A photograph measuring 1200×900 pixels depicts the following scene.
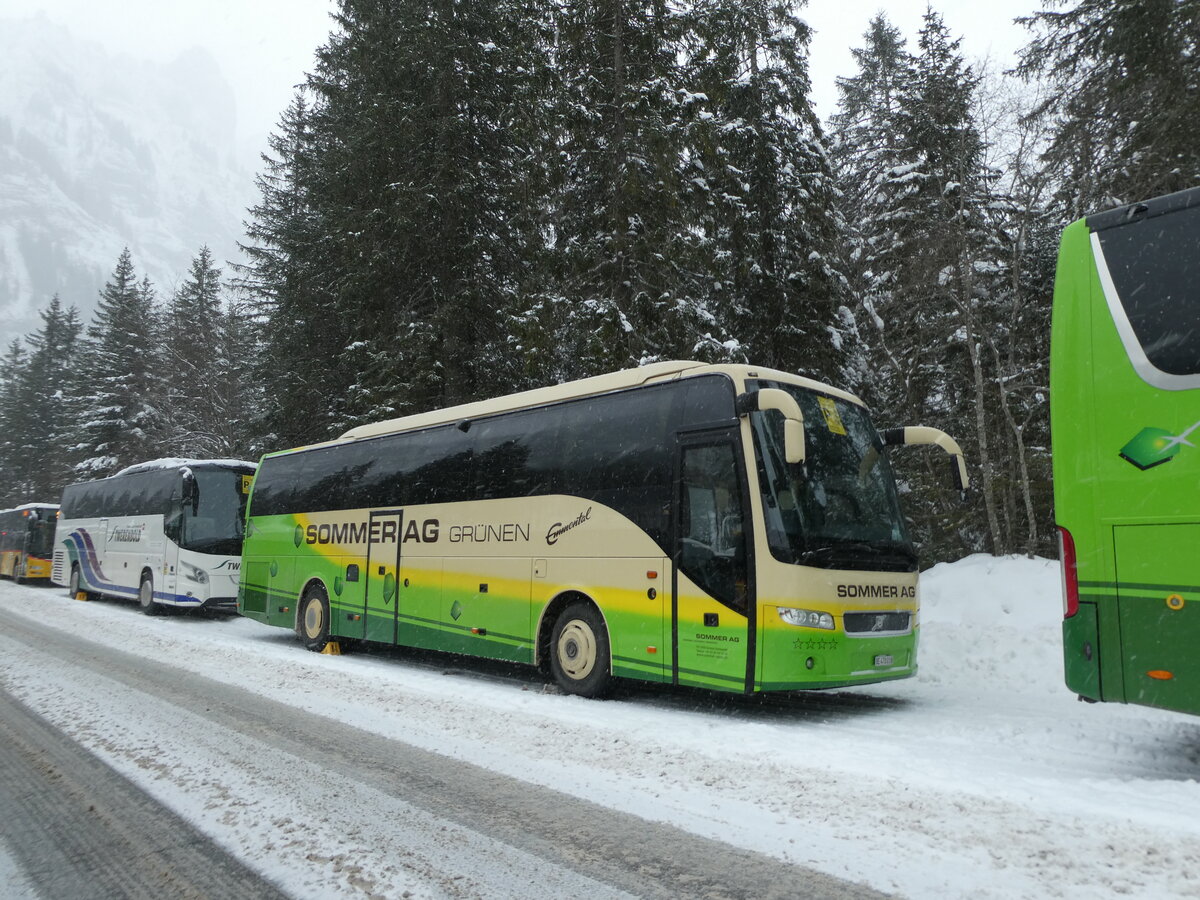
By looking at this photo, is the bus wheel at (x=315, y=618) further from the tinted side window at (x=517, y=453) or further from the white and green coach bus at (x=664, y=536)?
the tinted side window at (x=517, y=453)

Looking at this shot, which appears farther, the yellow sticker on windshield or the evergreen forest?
the evergreen forest

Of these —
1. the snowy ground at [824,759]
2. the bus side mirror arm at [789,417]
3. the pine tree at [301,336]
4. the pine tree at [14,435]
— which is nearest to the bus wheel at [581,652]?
the snowy ground at [824,759]

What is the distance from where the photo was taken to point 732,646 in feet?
24.2

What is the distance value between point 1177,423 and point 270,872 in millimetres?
5508

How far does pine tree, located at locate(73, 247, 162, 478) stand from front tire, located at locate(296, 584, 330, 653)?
35344 millimetres

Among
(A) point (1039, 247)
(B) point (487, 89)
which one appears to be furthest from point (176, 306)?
(A) point (1039, 247)

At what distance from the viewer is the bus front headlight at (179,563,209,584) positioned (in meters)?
18.2

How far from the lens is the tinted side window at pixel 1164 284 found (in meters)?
5.01

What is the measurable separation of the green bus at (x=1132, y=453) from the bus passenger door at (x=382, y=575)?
8.88 meters

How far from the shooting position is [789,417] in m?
6.82

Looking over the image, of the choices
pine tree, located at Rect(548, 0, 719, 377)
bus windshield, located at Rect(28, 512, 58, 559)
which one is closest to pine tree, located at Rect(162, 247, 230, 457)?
bus windshield, located at Rect(28, 512, 58, 559)

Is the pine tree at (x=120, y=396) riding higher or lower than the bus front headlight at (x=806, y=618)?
higher

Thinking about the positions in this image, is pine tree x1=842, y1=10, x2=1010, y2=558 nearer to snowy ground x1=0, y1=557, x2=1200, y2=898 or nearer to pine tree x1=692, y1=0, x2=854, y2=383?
pine tree x1=692, y1=0, x2=854, y2=383

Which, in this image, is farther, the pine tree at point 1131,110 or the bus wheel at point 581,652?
the pine tree at point 1131,110
